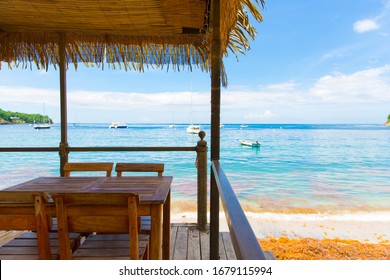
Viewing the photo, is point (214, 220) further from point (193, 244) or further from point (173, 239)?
point (173, 239)

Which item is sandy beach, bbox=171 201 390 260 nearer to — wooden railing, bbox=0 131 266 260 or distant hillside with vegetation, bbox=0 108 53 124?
wooden railing, bbox=0 131 266 260

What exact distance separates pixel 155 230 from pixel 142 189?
0.32 m

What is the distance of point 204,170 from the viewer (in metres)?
2.93

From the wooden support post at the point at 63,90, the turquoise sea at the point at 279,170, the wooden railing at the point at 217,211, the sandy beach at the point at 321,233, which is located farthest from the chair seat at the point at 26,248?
the turquoise sea at the point at 279,170

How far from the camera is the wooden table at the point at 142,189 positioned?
1.55m

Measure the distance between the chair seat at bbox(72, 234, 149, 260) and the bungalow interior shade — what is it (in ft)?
5.38

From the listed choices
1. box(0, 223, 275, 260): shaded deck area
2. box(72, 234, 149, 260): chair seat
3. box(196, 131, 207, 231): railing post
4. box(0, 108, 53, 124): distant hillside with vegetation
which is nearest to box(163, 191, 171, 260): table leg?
box(0, 223, 275, 260): shaded deck area

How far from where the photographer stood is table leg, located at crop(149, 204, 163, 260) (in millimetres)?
1540

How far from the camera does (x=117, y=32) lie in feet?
10.9

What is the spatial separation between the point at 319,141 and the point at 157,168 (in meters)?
25.5

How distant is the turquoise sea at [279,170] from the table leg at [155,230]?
621 cm

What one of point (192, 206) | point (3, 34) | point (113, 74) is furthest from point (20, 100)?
point (3, 34)

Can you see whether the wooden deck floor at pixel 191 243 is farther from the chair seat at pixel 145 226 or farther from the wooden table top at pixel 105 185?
the wooden table top at pixel 105 185
